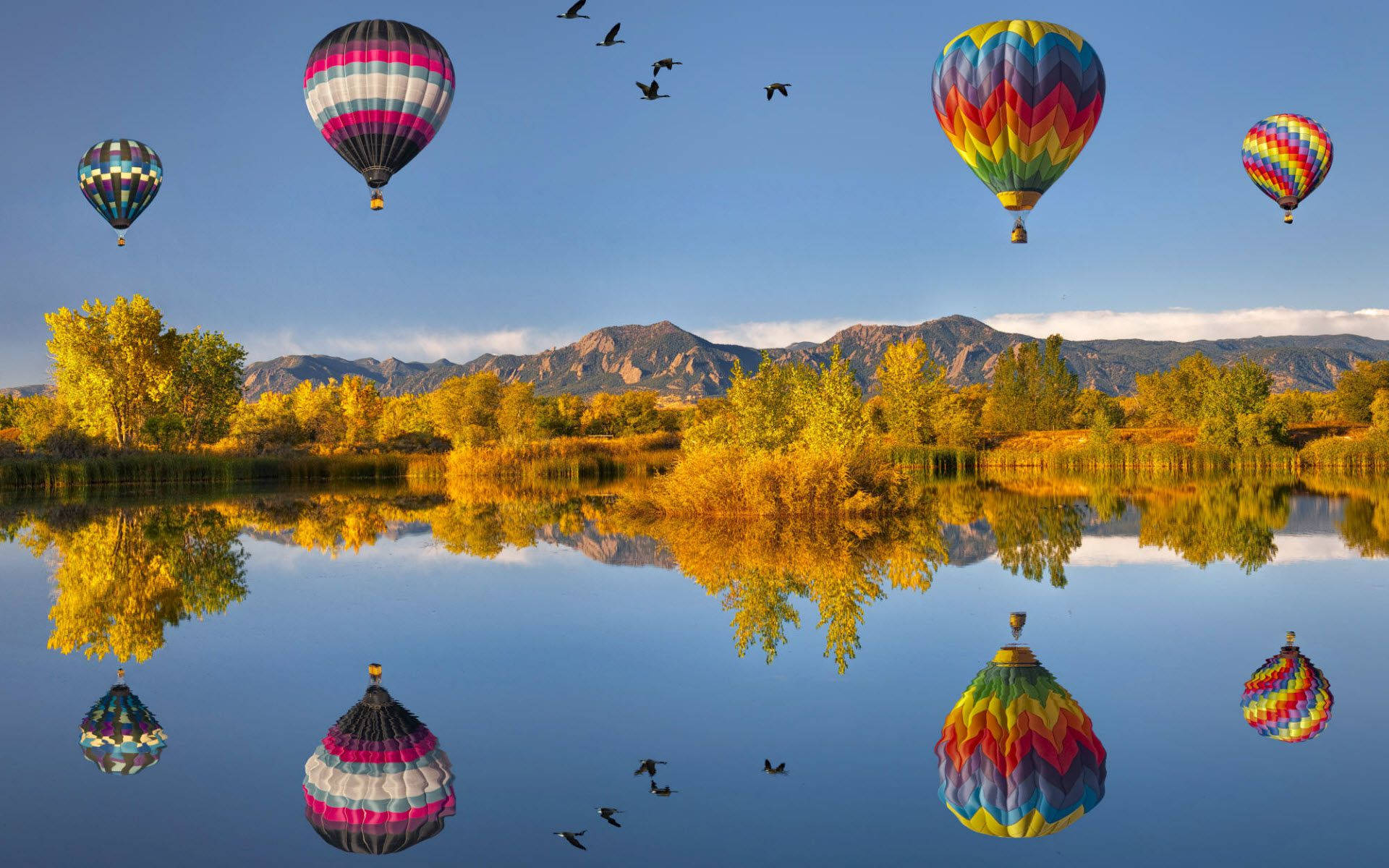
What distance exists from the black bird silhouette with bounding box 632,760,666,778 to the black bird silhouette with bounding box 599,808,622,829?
0.61 meters

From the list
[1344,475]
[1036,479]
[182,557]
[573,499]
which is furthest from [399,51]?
[1344,475]

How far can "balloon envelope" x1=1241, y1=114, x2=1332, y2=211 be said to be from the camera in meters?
33.8

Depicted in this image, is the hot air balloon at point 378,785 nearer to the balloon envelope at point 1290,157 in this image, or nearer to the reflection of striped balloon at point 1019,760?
the reflection of striped balloon at point 1019,760

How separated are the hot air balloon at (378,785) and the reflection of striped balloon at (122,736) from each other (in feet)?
3.72

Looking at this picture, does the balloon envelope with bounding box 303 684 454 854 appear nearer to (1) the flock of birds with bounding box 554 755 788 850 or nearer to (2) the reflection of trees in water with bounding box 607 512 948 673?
(1) the flock of birds with bounding box 554 755 788 850

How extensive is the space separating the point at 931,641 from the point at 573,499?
2091 centimetres

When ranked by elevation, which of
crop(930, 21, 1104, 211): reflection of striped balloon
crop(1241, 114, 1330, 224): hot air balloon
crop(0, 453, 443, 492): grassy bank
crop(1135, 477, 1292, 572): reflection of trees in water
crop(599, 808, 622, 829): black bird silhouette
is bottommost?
crop(1135, 477, 1292, 572): reflection of trees in water

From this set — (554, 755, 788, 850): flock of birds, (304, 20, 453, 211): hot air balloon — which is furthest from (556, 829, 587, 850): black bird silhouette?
(304, 20, 453, 211): hot air balloon

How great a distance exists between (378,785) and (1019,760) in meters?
3.93

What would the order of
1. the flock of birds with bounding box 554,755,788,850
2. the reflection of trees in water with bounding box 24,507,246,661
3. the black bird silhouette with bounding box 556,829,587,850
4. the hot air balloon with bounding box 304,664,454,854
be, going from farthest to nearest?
the reflection of trees in water with bounding box 24,507,246,661 → the hot air balloon with bounding box 304,664,454,854 → the flock of birds with bounding box 554,755,788,850 → the black bird silhouette with bounding box 556,829,587,850

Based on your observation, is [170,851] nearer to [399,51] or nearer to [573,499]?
[399,51]

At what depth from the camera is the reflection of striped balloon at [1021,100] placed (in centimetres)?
1811

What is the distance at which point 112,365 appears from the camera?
50.0 meters

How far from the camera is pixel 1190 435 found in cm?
6131
